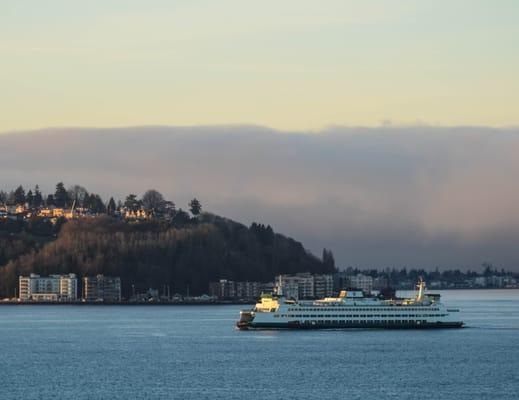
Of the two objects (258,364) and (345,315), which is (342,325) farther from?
(258,364)

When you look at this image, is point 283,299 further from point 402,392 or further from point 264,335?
point 402,392

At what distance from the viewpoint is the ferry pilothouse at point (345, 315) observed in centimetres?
11288

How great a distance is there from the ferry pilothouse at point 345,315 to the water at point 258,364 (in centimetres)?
210

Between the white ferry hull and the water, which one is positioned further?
the white ferry hull

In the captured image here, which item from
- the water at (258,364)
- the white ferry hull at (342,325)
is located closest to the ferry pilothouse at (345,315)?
the white ferry hull at (342,325)

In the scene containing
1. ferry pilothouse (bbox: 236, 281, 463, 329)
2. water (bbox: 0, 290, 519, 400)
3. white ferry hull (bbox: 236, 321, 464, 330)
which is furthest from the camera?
ferry pilothouse (bbox: 236, 281, 463, 329)

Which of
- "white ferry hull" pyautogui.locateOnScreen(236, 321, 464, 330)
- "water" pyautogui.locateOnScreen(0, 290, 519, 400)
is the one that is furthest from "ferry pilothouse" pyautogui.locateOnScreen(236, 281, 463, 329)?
"water" pyautogui.locateOnScreen(0, 290, 519, 400)

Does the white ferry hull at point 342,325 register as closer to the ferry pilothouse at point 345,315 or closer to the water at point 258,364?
the ferry pilothouse at point 345,315

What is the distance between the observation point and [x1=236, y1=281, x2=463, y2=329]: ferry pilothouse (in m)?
113

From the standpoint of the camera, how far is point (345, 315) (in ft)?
374

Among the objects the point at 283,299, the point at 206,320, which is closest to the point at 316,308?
the point at 283,299

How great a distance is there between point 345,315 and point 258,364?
116 ft

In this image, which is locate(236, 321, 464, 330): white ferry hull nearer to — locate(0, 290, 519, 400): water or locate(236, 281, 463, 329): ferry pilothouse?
locate(236, 281, 463, 329): ferry pilothouse

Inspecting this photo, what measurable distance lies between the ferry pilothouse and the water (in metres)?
2.10
